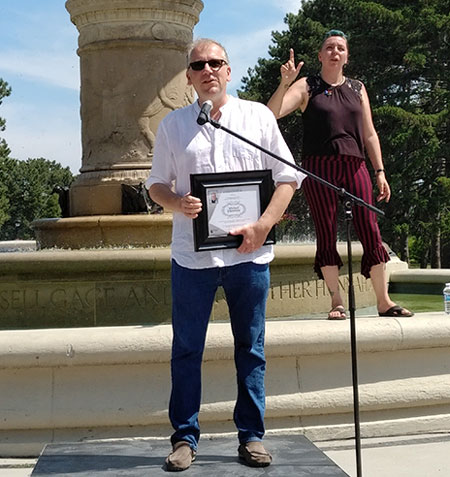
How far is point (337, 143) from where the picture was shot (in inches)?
209

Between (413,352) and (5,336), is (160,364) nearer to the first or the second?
(5,336)

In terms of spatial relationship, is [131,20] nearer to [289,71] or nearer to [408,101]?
[289,71]

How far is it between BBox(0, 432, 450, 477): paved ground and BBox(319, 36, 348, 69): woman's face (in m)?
2.19

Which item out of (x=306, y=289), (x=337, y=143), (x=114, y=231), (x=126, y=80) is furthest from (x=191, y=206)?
(x=126, y=80)

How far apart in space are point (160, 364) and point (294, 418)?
2.56ft

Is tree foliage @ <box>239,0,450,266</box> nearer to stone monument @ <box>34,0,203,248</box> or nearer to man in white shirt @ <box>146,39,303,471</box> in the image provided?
stone monument @ <box>34,0,203,248</box>

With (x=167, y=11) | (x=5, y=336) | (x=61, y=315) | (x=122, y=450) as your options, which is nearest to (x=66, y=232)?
(x=61, y=315)

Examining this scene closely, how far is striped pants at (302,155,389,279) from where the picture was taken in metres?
5.34

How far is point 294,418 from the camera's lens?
4781mm

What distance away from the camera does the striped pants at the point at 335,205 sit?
5.34 meters

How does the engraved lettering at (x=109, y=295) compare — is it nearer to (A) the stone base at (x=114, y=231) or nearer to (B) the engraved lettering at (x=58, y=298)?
(B) the engraved lettering at (x=58, y=298)

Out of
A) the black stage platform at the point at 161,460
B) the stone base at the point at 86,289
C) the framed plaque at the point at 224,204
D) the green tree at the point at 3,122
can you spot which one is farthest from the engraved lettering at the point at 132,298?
the green tree at the point at 3,122

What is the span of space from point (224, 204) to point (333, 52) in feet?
6.24

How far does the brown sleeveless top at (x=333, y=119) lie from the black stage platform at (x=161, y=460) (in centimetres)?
180
